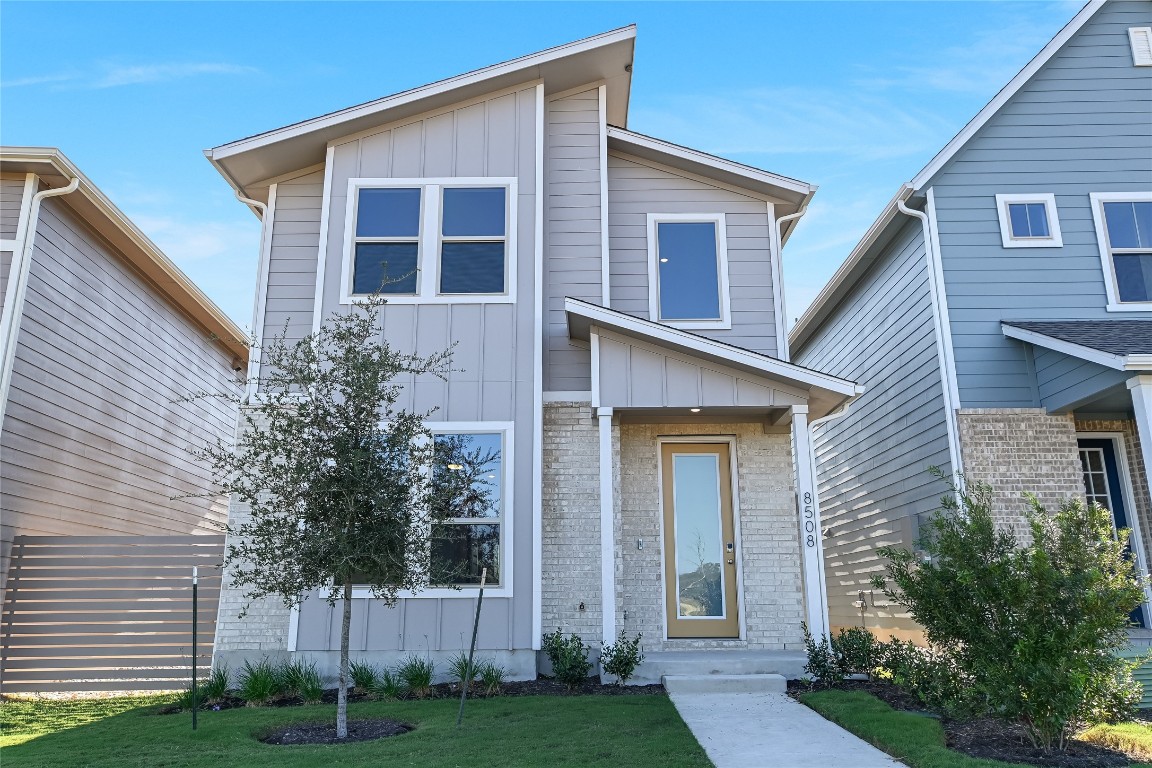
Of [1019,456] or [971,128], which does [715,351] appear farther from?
[971,128]

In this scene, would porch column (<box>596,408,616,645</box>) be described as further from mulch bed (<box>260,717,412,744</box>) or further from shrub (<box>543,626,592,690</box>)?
mulch bed (<box>260,717,412,744</box>)

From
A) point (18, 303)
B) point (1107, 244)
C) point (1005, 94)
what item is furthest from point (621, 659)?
point (1005, 94)

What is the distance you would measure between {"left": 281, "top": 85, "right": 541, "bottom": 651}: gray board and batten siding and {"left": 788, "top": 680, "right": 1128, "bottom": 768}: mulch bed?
13.1 ft

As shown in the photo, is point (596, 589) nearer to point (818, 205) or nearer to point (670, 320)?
point (670, 320)

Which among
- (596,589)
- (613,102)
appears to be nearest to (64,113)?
(613,102)

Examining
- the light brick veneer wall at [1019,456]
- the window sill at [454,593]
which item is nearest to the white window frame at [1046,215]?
the light brick veneer wall at [1019,456]

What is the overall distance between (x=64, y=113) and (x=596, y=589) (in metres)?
10.5

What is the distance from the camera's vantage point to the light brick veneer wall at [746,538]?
9.18 m

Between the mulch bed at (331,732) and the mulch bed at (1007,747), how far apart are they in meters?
3.93

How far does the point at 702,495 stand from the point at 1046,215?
5324 millimetres

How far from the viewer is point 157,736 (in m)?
6.18

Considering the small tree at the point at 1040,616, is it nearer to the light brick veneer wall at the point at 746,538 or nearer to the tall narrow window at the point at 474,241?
the light brick veneer wall at the point at 746,538

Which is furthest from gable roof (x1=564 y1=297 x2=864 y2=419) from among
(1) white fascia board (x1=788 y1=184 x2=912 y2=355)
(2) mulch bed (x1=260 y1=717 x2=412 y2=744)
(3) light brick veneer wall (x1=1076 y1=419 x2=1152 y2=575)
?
(2) mulch bed (x1=260 y1=717 x2=412 y2=744)

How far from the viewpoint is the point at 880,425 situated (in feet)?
38.7
